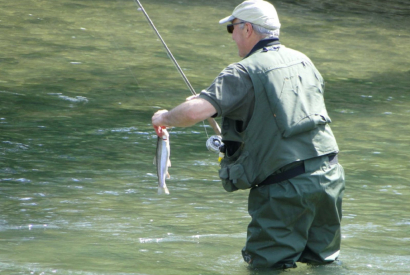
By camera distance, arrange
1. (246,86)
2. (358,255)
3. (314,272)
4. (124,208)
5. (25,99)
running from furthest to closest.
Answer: (25,99) → (124,208) → (358,255) → (314,272) → (246,86)

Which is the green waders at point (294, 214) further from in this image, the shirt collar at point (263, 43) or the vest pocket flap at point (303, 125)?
the shirt collar at point (263, 43)

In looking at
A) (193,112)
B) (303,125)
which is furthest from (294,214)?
(193,112)

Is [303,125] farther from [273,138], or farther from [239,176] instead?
[239,176]

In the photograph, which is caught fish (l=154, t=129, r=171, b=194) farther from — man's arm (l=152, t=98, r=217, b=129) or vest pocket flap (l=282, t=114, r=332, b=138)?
vest pocket flap (l=282, t=114, r=332, b=138)

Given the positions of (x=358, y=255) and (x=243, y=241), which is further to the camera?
(x=243, y=241)

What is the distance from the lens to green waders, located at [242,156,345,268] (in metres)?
3.90

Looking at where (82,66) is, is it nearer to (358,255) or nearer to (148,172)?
(148,172)

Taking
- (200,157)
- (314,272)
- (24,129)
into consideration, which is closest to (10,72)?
(24,129)

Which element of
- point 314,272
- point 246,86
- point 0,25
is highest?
point 246,86

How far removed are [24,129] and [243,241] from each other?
398 centimetres

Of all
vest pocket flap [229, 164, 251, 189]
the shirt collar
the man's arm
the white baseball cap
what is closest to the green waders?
vest pocket flap [229, 164, 251, 189]

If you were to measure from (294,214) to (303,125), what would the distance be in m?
0.47

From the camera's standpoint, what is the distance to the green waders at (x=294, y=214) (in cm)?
390

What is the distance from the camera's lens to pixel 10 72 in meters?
11.0
